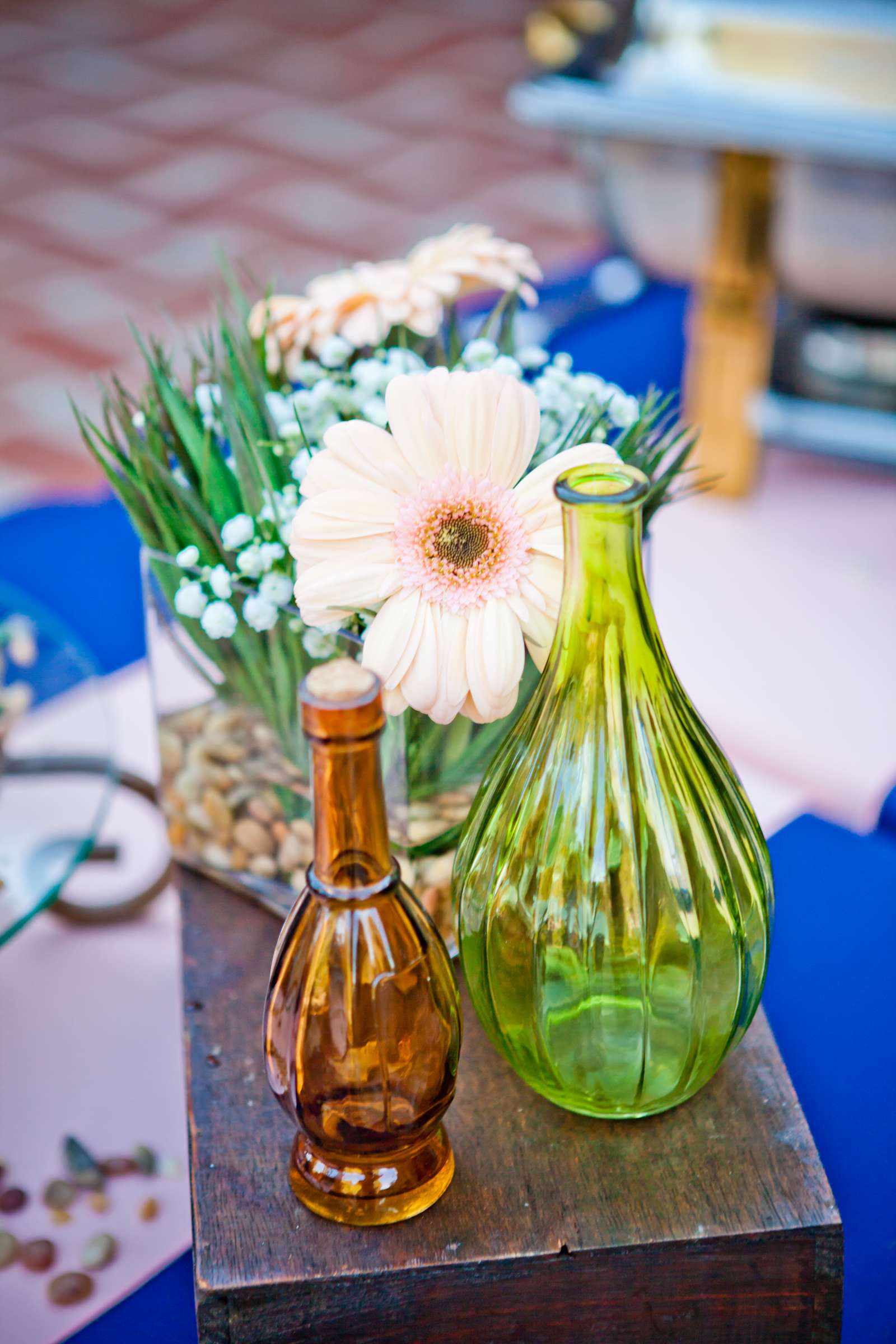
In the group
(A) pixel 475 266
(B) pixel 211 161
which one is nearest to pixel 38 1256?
(A) pixel 475 266

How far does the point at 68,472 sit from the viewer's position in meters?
1.93

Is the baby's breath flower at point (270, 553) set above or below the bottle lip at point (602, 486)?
below

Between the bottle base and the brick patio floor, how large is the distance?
61.3 inches

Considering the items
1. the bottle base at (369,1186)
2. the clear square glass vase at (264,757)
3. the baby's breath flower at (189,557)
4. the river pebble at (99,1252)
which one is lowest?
the river pebble at (99,1252)

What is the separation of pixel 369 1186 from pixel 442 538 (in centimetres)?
20

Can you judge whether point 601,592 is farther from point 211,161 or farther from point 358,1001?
point 211,161

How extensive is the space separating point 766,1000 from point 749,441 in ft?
2.54

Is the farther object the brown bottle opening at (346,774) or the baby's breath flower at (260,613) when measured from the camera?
the baby's breath flower at (260,613)

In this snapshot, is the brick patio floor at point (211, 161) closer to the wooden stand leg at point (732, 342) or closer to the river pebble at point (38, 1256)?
the wooden stand leg at point (732, 342)

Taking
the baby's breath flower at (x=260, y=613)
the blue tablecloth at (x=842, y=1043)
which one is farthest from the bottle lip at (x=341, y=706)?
the blue tablecloth at (x=842, y=1043)

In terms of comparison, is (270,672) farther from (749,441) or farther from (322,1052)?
(749,441)

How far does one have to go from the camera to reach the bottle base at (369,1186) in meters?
0.41

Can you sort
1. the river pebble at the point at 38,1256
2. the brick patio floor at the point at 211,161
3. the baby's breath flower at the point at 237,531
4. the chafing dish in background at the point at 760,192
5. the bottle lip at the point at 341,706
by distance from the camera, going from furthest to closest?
the brick patio floor at the point at 211,161 < the chafing dish in background at the point at 760,192 < the river pebble at the point at 38,1256 < the baby's breath flower at the point at 237,531 < the bottle lip at the point at 341,706

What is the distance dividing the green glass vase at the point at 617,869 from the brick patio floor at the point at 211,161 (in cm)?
157
